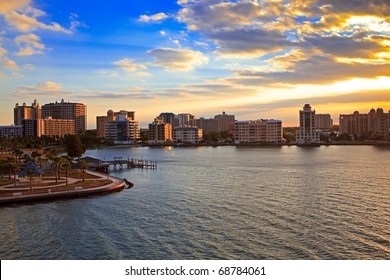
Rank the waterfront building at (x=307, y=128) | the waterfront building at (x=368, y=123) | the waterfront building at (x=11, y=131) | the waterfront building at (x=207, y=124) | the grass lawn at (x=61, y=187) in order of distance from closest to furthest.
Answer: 1. the grass lawn at (x=61, y=187)
2. the waterfront building at (x=368, y=123)
3. the waterfront building at (x=307, y=128)
4. the waterfront building at (x=11, y=131)
5. the waterfront building at (x=207, y=124)

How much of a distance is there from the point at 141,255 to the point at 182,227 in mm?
2422


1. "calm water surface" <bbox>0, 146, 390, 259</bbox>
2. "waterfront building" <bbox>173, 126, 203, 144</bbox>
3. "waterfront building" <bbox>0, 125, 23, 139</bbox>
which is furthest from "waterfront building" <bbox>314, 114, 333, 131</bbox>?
"calm water surface" <bbox>0, 146, 390, 259</bbox>

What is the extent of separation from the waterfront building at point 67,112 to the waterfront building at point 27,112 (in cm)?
228

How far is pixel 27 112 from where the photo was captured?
348 feet

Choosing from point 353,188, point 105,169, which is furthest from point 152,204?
point 105,169

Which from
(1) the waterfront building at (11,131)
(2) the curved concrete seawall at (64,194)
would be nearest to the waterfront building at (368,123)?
(2) the curved concrete seawall at (64,194)

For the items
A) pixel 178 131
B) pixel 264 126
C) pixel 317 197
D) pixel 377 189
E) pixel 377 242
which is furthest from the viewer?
pixel 178 131

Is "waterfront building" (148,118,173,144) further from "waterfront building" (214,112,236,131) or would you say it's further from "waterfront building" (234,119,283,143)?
"waterfront building" (214,112,236,131)

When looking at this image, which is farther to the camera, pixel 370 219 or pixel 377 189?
pixel 377 189

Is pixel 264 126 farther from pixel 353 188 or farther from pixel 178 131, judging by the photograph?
pixel 353 188

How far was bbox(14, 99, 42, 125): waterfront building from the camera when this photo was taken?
103312mm

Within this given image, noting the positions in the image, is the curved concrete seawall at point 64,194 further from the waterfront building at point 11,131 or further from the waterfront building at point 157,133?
the waterfront building at point 11,131

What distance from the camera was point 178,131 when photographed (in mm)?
92062

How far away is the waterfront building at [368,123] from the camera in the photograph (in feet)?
204
